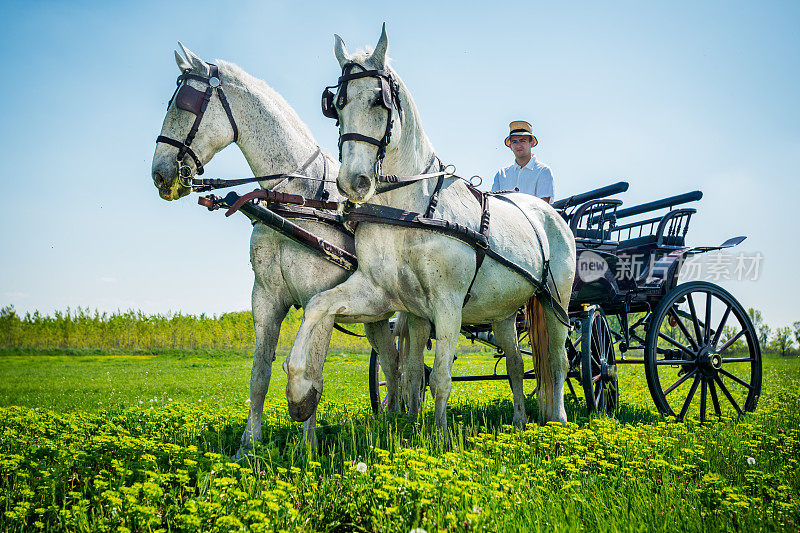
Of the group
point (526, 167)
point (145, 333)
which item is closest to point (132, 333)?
point (145, 333)

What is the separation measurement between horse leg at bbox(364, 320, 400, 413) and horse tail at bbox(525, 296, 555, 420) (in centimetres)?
144

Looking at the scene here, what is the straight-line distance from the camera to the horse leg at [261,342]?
169 inches

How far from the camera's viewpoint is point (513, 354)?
5637 millimetres

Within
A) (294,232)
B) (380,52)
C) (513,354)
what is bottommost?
(513,354)

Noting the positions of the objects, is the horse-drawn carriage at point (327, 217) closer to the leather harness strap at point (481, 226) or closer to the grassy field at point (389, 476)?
the leather harness strap at point (481, 226)

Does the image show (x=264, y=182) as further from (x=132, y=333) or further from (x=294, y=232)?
(x=132, y=333)

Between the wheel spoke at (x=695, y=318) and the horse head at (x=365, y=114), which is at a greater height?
the horse head at (x=365, y=114)

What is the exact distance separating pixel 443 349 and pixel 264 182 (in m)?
1.95

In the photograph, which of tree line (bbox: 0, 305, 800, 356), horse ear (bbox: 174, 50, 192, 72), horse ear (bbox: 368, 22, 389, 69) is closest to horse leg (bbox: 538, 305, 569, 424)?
horse ear (bbox: 368, 22, 389, 69)

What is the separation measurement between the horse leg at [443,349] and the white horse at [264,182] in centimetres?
95

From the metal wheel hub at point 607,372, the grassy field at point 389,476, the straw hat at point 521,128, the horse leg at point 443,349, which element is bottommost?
the grassy field at point 389,476

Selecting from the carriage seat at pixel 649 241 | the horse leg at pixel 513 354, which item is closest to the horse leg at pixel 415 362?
the horse leg at pixel 513 354

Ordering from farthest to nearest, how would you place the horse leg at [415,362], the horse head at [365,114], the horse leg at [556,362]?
the horse leg at [556,362]
the horse leg at [415,362]
the horse head at [365,114]

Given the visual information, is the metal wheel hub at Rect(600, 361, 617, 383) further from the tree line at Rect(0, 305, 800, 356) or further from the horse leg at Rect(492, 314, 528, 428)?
the tree line at Rect(0, 305, 800, 356)
